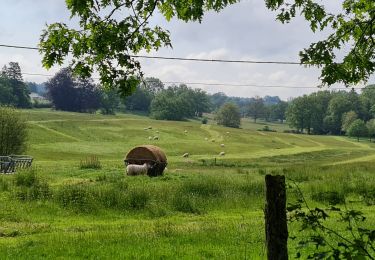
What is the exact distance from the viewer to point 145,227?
13141 millimetres

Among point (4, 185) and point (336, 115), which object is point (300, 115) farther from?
point (4, 185)

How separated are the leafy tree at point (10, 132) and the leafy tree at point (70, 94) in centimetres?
11156

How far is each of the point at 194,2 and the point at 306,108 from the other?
6294 inches

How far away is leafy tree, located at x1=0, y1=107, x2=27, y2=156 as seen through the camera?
44125mm

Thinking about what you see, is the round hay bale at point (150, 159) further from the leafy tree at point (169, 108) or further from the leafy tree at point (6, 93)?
the leafy tree at point (169, 108)

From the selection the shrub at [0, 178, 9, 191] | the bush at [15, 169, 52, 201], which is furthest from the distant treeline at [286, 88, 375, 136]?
the shrub at [0, 178, 9, 191]

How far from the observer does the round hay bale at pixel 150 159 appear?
33559 mm

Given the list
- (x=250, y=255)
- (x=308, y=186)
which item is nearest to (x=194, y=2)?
(x=250, y=255)

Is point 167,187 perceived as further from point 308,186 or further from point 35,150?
point 35,150

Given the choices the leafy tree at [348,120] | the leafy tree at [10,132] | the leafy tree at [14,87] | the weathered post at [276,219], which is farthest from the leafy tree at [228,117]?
the weathered post at [276,219]

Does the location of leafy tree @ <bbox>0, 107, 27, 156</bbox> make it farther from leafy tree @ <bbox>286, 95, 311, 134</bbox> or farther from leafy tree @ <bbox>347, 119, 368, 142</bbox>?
leafy tree @ <bbox>286, 95, 311, 134</bbox>

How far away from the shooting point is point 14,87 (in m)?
146

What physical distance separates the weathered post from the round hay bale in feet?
93.3

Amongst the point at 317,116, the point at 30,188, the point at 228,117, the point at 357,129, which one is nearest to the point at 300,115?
the point at 317,116
